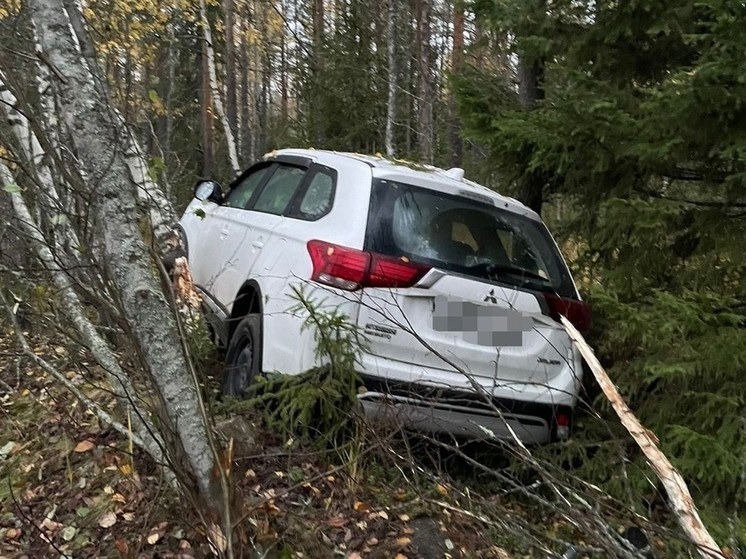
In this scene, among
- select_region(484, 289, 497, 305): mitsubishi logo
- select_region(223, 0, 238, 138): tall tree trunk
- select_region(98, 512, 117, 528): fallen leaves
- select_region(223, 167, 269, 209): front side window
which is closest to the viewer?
select_region(98, 512, 117, 528): fallen leaves

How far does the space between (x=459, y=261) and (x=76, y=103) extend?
2079 millimetres

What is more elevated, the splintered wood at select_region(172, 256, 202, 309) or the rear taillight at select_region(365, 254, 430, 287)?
the rear taillight at select_region(365, 254, 430, 287)

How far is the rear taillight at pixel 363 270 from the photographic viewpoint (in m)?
3.50

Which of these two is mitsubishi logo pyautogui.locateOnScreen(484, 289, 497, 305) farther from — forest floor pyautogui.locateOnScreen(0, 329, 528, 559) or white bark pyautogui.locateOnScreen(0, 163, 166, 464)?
white bark pyautogui.locateOnScreen(0, 163, 166, 464)

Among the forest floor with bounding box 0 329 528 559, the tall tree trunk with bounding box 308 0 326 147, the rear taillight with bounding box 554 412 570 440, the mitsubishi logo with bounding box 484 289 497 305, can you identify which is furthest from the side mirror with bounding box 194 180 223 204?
the tall tree trunk with bounding box 308 0 326 147

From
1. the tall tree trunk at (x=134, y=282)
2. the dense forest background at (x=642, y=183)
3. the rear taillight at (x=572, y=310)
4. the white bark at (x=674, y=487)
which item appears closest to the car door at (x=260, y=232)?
the dense forest background at (x=642, y=183)

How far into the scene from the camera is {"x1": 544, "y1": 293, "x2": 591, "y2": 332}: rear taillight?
3.95 metres

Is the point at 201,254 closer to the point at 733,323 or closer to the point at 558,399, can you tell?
the point at 558,399

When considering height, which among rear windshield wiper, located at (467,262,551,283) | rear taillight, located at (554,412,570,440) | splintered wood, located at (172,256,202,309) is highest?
rear windshield wiper, located at (467,262,551,283)

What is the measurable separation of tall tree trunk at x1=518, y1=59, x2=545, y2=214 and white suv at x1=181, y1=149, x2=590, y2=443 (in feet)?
3.79

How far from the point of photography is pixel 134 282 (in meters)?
2.54

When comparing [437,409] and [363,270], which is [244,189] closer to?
[363,270]

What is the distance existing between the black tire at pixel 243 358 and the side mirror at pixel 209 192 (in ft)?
5.18

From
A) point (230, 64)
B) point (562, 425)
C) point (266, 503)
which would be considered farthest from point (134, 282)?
point (230, 64)
